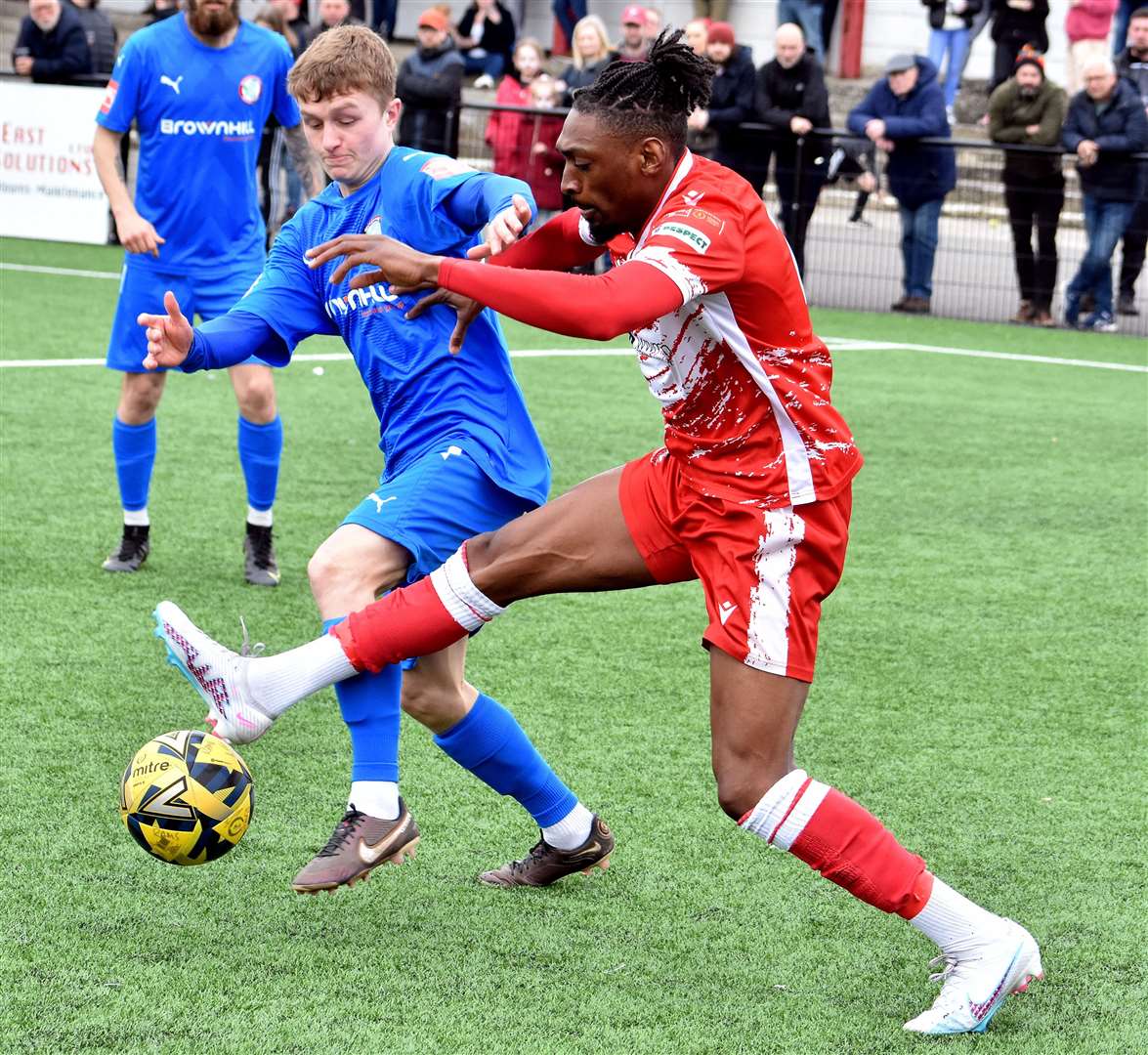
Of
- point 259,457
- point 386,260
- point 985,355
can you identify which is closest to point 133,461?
point 259,457

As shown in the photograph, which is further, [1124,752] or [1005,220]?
[1005,220]

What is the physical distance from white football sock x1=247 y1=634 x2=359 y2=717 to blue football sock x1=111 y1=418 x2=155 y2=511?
3.35 meters

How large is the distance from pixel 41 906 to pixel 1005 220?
493 inches

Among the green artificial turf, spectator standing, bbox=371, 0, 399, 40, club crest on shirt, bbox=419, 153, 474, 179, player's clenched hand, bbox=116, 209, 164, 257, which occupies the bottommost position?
the green artificial turf

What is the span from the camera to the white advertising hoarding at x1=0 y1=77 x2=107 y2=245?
16125 millimetres

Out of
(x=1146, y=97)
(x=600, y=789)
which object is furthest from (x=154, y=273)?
(x=1146, y=97)

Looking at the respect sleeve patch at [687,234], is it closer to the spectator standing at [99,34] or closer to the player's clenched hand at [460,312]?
the player's clenched hand at [460,312]

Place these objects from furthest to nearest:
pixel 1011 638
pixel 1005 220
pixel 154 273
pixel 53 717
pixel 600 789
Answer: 1. pixel 1005 220
2. pixel 154 273
3. pixel 1011 638
4. pixel 53 717
5. pixel 600 789

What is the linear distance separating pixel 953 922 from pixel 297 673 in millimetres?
1391

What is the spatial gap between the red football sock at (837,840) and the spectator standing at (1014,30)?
16.9 m

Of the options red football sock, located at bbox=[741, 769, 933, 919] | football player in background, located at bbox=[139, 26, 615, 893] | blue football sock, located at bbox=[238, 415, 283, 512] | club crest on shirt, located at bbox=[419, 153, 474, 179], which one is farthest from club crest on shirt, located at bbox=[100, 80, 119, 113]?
red football sock, located at bbox=[741, 769, 933, 919]

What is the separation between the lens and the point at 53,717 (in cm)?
498

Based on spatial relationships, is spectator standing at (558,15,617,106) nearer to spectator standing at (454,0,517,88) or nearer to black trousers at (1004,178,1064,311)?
black trousers at (1004,178,1064,311)

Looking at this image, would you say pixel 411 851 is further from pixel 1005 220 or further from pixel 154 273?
pixel 1005 220
